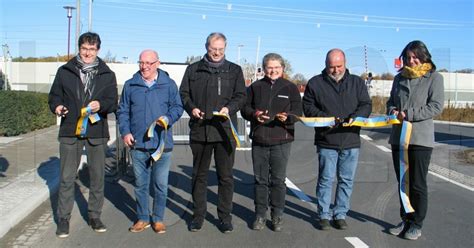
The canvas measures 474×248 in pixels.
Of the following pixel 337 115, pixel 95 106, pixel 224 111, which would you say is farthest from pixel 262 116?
pixel 95 106

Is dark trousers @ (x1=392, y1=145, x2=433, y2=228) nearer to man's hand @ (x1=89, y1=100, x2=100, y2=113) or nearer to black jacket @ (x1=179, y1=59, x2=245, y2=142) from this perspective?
black jacket @ (x1=179, y1=59, x2=245, y2=142)

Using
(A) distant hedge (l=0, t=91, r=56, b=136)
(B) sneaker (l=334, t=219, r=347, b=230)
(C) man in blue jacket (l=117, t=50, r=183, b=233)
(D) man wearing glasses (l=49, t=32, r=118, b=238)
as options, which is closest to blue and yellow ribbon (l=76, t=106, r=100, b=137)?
(D) man wearing glasses (l=49, t=32, r=118, b=238)

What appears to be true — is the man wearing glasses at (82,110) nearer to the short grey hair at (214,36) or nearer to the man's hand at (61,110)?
the man's hand at (61,110)

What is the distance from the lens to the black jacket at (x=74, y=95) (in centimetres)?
516

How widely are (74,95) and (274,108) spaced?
2209 mm

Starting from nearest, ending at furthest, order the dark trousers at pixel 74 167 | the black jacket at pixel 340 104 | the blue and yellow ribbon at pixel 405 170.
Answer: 1. the blue and yellow ribbon at pixel 405 170
2. the dark trousers at pixel 74 167
3. the black jacket at pixel 340 104

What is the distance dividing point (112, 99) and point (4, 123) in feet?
31.3

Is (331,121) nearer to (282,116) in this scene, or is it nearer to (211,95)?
(282,116)

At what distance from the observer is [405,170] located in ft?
17.4

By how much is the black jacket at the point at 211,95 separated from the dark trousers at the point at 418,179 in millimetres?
1929

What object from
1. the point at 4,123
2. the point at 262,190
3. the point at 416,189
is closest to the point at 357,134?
the point at 416,189

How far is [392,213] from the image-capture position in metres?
6.30

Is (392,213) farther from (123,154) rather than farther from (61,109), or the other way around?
(123,154)

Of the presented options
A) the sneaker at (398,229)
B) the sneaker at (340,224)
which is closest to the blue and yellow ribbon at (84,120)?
the sneaker at (340,224)
